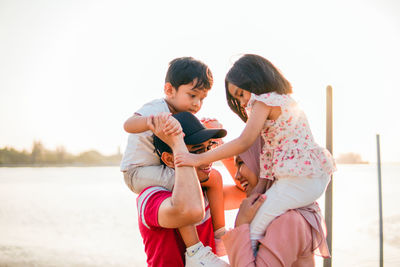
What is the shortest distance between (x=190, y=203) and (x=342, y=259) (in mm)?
11692

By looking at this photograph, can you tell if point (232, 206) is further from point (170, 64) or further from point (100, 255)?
point (100, 255)

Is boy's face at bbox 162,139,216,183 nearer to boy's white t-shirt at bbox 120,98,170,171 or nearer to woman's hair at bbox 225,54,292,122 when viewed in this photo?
boy's white t-shirt at bbox 120,98,170,171

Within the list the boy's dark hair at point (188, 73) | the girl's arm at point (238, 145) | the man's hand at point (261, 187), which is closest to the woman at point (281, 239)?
the man's hand at point (261, 187)

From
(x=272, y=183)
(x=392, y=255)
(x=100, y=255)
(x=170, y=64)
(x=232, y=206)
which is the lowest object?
(x=100, y=255)

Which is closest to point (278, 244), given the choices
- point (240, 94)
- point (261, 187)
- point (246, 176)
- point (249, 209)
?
point (249, 209)

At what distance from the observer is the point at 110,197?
26.6 metres

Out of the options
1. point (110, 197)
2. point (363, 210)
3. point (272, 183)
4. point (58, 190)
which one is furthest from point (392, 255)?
point (58, 190)

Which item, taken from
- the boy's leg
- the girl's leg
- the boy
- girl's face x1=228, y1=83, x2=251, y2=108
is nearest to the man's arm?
the boy

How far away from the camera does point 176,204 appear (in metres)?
1.66

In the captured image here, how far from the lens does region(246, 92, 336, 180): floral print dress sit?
6.33 ft

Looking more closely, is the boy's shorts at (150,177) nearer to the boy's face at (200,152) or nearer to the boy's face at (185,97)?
the boy's face at (200,152)

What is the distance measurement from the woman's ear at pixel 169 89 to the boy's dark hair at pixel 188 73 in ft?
0.09

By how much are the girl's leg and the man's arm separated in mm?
386

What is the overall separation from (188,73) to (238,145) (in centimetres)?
81
